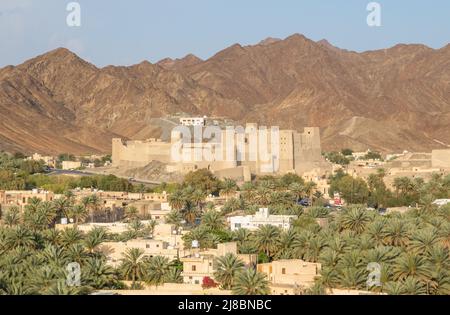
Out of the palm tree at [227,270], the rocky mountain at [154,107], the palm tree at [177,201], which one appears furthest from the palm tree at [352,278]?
the rocky mountain at [154,107]

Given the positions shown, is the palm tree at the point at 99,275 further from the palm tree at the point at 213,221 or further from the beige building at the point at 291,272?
the palm tree at the point at 213,221

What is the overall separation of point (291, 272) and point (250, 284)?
418 centimetres

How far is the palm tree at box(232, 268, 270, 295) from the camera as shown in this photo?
1111 inches

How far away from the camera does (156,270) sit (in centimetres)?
3316

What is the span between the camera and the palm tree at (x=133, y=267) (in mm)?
33094

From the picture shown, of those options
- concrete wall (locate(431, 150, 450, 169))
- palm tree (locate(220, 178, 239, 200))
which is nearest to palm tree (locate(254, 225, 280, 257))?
palm tree (locate(220, 178, 239, 200))

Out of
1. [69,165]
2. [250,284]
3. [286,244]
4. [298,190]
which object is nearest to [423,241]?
[286,244]

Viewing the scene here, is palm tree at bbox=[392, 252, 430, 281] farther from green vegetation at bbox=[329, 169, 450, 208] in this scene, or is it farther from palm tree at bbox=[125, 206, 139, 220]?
green vegetation at bbox=[329, 169, 450, 208]

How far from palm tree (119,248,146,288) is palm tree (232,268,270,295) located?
4.53 metres

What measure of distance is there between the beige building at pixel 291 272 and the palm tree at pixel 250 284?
1.93 metres

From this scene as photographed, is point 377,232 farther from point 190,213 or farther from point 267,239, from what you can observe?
point 190,213

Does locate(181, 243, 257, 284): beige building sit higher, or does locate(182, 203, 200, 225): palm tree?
locate(182, 203, 200, 225): palm tree
